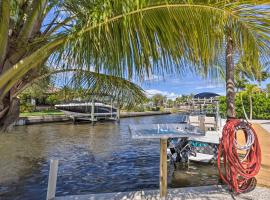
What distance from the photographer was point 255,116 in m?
25.3

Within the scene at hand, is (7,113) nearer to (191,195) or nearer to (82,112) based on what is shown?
(191,195)

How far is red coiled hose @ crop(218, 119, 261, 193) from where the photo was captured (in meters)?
4.63

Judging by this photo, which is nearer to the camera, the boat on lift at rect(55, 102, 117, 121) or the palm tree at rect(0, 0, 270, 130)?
the palm tree at rect(0, 0, 270, 130)

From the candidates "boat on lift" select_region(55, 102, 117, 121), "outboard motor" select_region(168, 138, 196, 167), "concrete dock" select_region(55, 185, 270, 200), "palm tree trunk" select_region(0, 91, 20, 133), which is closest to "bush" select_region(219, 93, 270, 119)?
"boat on lift" select_region(55, 102, 117, 121)

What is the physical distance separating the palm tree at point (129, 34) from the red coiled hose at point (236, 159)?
2.00 metres

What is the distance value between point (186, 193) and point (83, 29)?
3.52 m

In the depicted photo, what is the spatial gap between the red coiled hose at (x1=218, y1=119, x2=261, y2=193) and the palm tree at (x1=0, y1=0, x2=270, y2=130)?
2.00 meters

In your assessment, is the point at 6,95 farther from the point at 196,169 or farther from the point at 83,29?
the point at 196,169

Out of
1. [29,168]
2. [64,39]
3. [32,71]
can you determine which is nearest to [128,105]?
[32,71]

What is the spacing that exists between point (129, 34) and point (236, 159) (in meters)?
3.18

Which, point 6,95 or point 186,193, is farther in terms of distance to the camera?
point 186,193

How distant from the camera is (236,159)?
466 cm

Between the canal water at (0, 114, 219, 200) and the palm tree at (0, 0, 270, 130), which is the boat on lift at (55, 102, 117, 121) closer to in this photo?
the canal water at (0, 114, 219, 200)

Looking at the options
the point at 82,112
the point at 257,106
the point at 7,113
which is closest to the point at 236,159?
the point at 7,113
